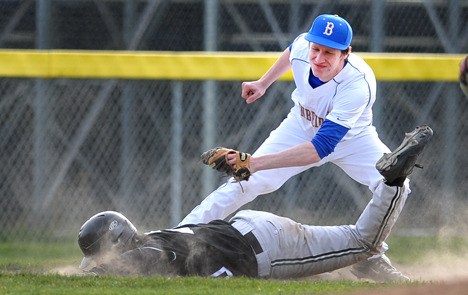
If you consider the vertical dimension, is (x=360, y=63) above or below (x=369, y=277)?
above

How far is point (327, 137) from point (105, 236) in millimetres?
1625

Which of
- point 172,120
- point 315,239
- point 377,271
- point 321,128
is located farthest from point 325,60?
point 172,120

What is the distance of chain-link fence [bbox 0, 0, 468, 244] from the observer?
36.4 ft

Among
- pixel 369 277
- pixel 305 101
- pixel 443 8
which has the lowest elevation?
pixel 369 277

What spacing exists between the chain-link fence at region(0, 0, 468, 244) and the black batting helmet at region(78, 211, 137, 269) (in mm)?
2659

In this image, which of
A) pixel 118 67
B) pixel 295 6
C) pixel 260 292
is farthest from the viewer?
pixel 295 6

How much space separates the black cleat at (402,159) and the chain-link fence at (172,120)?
2.80 meters

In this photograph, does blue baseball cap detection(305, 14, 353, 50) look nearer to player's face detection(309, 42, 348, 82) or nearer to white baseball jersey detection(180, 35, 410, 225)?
player's face detection(309, 42, 348, 82)

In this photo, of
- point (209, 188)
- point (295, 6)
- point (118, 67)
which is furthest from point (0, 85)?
point (295, 6)

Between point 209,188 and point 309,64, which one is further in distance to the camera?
point 209,188

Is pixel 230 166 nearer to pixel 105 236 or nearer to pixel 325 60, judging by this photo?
pixel 105 236

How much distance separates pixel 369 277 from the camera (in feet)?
29.6

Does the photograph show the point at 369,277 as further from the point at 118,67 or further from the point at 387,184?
the point at 118,67

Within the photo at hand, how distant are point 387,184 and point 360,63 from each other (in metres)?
0.95
